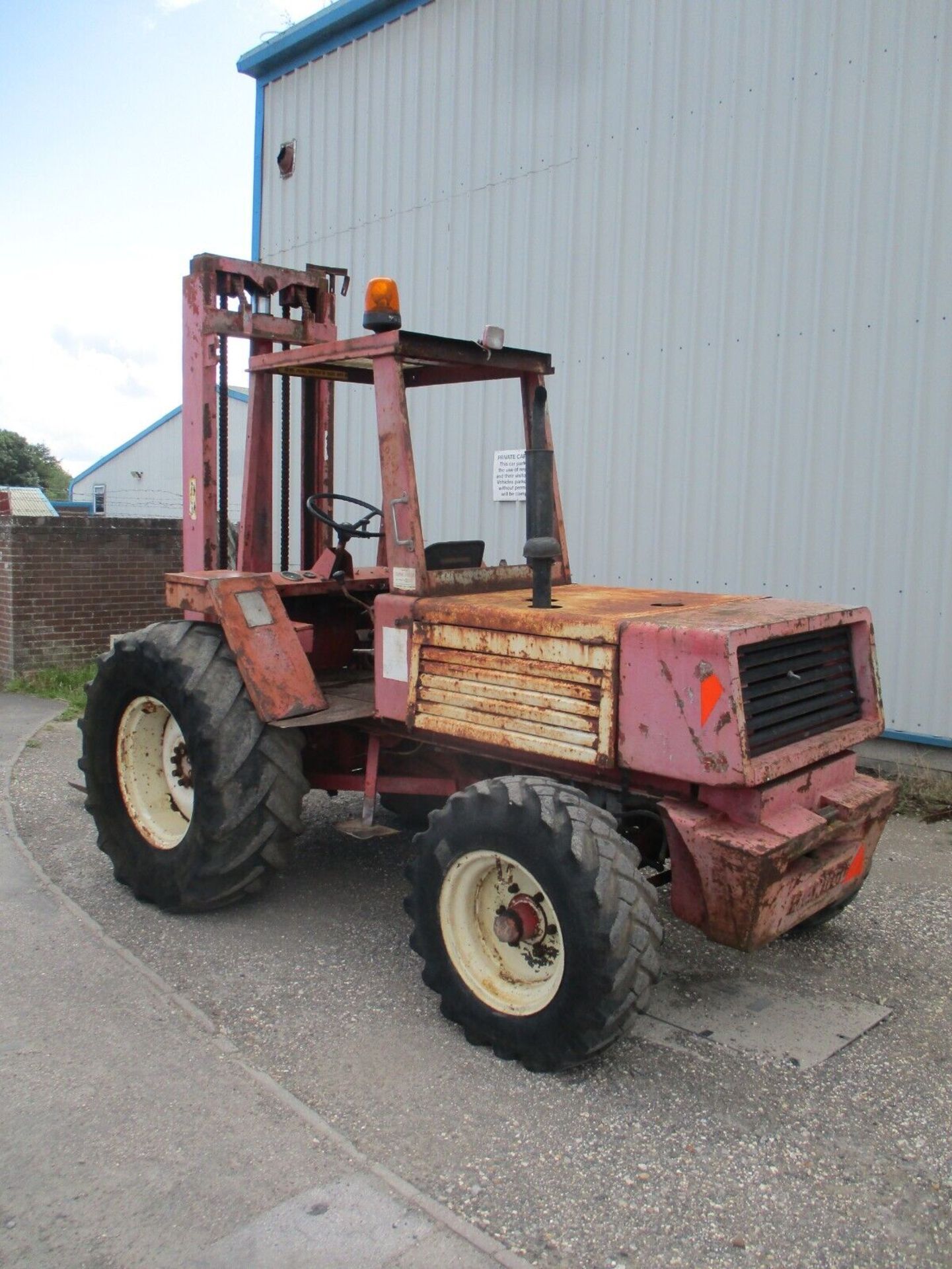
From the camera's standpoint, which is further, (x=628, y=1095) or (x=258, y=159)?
(x=258, y=159)

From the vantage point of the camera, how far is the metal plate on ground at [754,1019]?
13.0ft

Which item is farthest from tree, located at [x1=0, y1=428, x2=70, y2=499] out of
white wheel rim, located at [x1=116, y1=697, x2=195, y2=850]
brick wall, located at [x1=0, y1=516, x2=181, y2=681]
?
white wheel rim, located at [x1=116, y1=697, x2=195, y2=850]

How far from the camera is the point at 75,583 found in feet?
38.0

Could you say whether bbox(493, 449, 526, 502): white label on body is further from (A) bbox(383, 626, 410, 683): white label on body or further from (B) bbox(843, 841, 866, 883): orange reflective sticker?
(B) bbox(843, 841, 866, 883): orange reflective sticker

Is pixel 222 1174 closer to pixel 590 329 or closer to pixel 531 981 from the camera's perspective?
pixel 531 981

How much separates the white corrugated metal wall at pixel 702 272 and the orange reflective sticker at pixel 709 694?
4098 millimetres

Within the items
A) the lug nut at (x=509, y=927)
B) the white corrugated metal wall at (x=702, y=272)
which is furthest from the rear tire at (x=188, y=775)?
the white corrugated metal wall at (x=702, y=272)

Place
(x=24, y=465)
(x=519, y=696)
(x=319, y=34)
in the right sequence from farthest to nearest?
(x=24, y=465)
(x=319, y=34)
(x=519, y=696)

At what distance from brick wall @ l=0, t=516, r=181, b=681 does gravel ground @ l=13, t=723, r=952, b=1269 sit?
6.48 meters

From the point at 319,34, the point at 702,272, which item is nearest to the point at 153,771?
the point at 702,272

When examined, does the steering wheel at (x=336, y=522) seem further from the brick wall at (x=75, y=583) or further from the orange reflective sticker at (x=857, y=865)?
the brick wall at (x=75, y=583)

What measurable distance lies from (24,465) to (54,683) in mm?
52359

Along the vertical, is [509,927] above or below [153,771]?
below

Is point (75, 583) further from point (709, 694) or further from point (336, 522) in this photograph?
point (709, 694)
